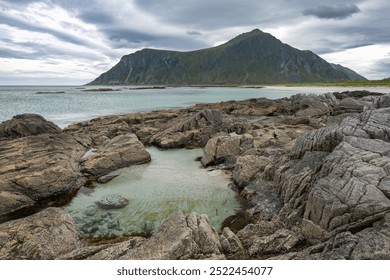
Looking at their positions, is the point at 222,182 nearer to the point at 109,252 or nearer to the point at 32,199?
the point at 109,252

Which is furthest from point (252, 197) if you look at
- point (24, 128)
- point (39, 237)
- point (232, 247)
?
point (24, 128)

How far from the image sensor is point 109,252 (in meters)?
10.9

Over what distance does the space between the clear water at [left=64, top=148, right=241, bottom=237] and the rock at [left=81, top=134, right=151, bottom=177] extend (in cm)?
105

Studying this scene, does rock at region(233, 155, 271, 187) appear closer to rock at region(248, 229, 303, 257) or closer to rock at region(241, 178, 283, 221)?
rock at region(241, 178, 283, 221)

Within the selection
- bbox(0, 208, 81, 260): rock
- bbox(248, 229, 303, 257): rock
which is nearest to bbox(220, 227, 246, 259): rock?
bbox(248, 229, 303, 257): rock

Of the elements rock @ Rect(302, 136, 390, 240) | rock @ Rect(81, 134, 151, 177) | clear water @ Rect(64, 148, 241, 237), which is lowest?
clear water @ Rect(64, 148, 241, 237)

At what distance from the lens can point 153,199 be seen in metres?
18.7

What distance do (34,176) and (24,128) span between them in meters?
15.6

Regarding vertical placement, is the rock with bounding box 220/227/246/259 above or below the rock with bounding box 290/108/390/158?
below

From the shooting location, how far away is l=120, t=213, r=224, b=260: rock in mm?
10109

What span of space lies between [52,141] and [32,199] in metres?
7.59

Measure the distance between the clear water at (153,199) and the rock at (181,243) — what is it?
4169mm

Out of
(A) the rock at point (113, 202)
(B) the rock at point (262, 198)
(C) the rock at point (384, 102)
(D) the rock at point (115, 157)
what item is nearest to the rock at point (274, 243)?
(B) the rock at point (262, 198)
